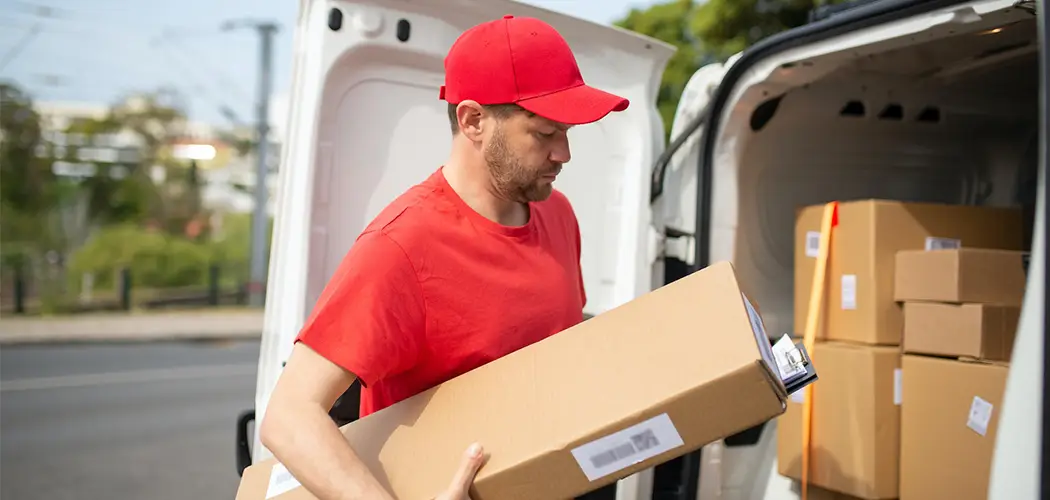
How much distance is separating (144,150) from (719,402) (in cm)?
2465

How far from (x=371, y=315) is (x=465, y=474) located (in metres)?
0.30

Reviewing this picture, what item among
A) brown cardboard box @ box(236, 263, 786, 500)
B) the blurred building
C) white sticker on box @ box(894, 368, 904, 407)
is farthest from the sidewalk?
brown cardboard box @ box(236, 263, 786, 500)

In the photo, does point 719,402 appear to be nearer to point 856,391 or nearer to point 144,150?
point 856,391

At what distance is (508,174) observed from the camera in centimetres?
179

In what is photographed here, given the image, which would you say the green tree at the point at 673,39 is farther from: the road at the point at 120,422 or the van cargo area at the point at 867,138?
the van cargo area at the point at 867,138

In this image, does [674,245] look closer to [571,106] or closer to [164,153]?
[571,106]

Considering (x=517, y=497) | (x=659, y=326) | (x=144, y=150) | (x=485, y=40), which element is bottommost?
(x=517, y=497)

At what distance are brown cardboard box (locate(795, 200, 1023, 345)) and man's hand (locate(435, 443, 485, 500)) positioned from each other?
1.69m

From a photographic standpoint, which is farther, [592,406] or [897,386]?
[897,386]

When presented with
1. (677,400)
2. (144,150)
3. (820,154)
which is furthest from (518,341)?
(144,150)

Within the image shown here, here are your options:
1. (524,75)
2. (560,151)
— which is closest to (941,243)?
(560,151)

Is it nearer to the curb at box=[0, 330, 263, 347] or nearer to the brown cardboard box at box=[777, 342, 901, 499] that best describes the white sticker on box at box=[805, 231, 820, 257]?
the brown cardboard box at box=[777, 342, 901, 499]

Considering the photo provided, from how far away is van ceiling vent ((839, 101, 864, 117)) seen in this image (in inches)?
129

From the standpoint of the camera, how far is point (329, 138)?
8.40 ft
